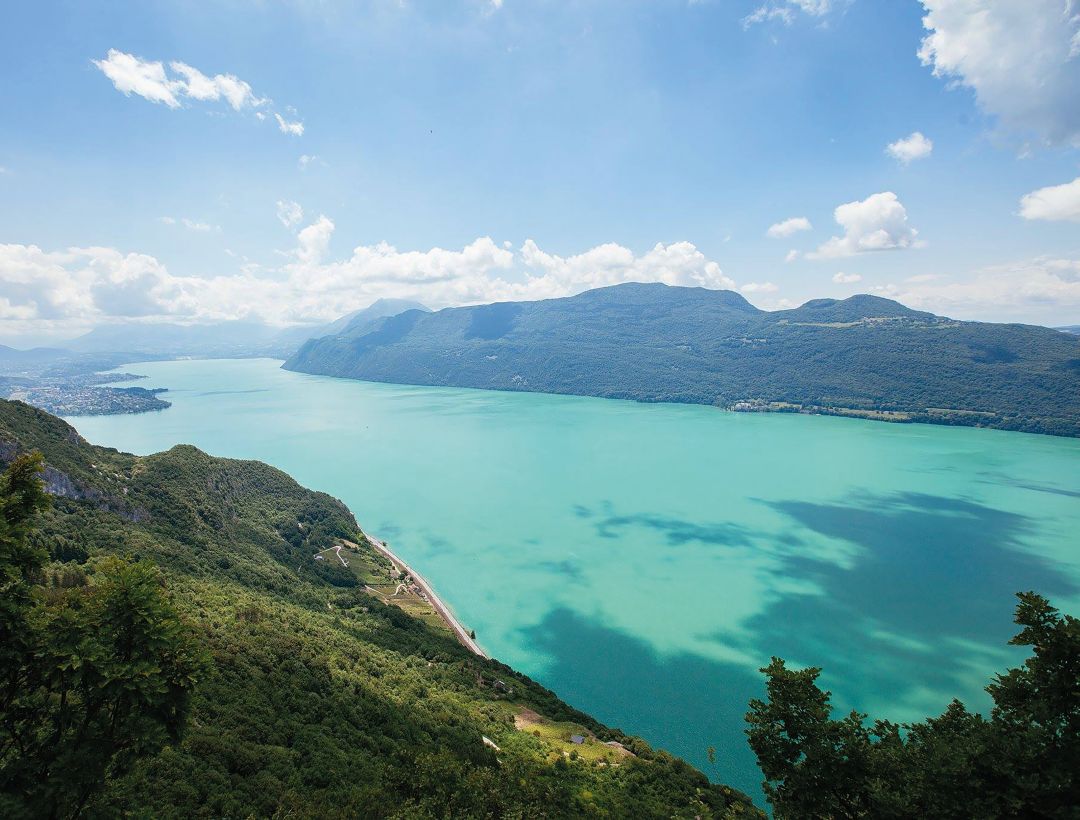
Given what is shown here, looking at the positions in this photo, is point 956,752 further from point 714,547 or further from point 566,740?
point 714,547

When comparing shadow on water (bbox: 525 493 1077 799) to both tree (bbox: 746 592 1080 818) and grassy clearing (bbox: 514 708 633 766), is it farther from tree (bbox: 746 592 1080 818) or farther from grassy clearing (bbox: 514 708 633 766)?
tree (bbox: 746 592 1080 818)

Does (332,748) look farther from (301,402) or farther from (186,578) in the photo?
(301,402)

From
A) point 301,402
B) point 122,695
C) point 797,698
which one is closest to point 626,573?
point 797,698

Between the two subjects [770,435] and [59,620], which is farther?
[770,435]

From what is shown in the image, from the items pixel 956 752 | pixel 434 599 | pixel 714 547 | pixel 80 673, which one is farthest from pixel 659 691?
pixel 80 673

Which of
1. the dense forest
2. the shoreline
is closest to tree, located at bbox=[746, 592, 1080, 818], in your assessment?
the dense forest

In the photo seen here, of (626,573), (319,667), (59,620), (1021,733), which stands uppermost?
(59,620)

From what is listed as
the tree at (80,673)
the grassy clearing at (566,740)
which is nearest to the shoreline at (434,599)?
the grassy clearing at (566,740)
